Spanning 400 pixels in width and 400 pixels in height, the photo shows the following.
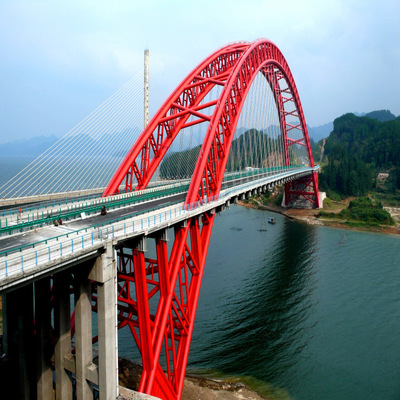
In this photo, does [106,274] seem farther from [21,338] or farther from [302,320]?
[302,320]

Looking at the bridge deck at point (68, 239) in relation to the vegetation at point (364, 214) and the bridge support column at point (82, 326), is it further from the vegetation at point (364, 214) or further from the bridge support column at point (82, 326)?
the vegetation at point (364, 214)

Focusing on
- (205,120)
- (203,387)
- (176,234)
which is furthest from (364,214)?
(176,234)

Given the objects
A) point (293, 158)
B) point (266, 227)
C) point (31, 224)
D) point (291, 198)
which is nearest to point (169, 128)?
point (31, 224)

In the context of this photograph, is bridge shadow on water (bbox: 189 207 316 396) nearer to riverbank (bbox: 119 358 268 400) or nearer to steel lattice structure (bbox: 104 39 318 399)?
riverbank (bbox: 119 358 268 400)

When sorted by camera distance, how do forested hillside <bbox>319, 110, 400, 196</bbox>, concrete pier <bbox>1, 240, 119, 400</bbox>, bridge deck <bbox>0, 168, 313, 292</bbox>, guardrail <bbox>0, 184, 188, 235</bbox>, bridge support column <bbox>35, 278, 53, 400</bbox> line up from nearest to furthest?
bridge deck <bbox>0, 168, 313, 292</bbox>
concrete pier <bbox>1, 240, 119, 400</bbox>
bridge support column <bbox>35, 278, 53, 400</bbox>
guardrail <bbox>0, 184, 188, 235</bbox>
forested hillside <bbox>319, 110, 400, 196</bbox>

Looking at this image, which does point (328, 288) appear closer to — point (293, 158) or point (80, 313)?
point (80, 313)

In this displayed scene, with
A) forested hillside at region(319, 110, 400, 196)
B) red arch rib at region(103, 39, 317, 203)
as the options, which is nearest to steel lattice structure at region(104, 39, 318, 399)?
red arch rib at region(103, 39, 317, 203)
